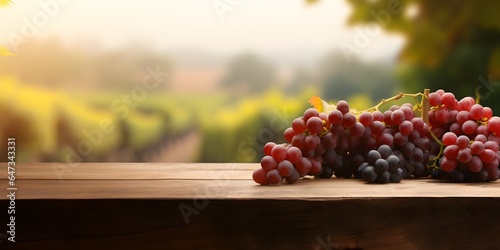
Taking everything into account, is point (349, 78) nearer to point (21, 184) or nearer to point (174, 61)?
point (174, 61)

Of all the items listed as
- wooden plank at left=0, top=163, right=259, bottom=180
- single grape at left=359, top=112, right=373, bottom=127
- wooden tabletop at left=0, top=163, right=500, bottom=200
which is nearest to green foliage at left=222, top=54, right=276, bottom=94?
wooden plank at left=0, top=163, right=259, bottom=180

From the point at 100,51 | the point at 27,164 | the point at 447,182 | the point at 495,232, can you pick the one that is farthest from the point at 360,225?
the point at 100,51

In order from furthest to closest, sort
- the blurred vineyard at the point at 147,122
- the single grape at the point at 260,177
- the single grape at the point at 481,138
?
the blurred vineyard at the point at 147,122
the single grape at the point at 481,138
the single grape at the point at 260,177

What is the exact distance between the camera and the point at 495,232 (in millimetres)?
867

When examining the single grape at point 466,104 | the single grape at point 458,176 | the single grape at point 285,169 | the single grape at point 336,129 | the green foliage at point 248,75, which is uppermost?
the green foliage at point 248,75

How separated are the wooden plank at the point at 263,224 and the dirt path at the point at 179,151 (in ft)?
4.56

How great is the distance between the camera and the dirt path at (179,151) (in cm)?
222

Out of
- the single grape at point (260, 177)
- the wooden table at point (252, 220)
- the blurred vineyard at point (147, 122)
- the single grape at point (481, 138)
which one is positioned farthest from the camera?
the blurred vineyard at point (147, 122)

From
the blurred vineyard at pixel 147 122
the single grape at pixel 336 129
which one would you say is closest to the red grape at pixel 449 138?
the single grape at pixel 336 129

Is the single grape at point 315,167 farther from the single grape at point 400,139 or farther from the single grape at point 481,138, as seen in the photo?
the single grape at point 481,138

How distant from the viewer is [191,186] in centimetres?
97

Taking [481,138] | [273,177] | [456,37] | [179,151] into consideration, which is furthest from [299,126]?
[456,37]

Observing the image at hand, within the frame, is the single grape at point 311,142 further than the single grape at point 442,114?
No

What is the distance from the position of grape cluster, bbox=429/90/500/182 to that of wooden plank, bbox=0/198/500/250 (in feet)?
0.74
